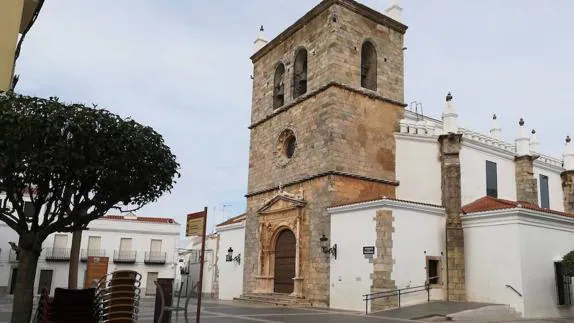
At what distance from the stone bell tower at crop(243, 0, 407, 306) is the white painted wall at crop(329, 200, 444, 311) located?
739mm

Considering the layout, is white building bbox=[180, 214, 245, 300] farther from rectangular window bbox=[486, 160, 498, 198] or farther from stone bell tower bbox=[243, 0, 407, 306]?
rectangular window bbox=[486, 160, 498, 198]

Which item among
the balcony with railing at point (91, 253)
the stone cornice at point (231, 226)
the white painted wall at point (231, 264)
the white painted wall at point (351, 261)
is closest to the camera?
the white painted wall at point (351, 261)

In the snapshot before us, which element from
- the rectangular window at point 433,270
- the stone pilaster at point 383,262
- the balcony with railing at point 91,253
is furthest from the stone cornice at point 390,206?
the balcony with railing at point 91,253

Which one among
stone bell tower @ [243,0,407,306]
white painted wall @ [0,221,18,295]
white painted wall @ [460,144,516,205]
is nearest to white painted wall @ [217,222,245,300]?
stone bell tower @ [243,0,407,306]

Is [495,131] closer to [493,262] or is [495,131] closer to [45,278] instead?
[493,262]

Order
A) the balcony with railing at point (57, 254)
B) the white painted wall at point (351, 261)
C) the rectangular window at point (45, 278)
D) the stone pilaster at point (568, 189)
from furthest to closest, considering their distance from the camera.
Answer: the balcony with railing at point (57, 254), the rectangular window at point (45, 278), the stone pilaster at point (568, 189), the white painted wall at point (351, 261)

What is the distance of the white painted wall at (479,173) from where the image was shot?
21469 mm

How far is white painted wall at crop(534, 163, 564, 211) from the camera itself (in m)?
26.0

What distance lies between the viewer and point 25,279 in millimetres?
9203

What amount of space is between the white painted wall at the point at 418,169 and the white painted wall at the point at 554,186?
26.3 feet

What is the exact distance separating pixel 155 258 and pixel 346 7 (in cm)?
2300

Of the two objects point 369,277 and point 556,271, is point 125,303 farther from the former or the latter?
point 556,271

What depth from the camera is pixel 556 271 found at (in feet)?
59.4

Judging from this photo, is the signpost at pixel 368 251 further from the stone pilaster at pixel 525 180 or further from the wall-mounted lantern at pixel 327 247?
the stone pilaster at pixel 525 180
